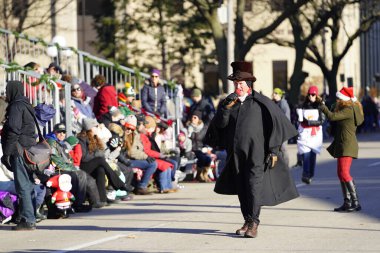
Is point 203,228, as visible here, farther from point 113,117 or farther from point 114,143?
point 113,117

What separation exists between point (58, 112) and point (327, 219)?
5851mm

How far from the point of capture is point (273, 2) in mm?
53062

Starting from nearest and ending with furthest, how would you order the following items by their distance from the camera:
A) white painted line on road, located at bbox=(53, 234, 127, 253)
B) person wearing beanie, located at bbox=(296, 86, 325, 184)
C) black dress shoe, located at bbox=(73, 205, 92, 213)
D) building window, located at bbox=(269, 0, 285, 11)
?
white painted line on road, located at bbox=(53, 234, 127, 253)
black dress shoe, located at bbox=(73, 205, 92, 213)
person wearing beanie, located at bbox=(296, 86, 325, 184)
building window, located at bbox=(269, 0, 285, 11)

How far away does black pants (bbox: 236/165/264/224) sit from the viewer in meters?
13.6

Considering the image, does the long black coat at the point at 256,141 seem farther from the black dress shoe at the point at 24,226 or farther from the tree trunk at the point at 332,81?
the tree trunk at the point at 332,81

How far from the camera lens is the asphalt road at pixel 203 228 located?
13.1 m

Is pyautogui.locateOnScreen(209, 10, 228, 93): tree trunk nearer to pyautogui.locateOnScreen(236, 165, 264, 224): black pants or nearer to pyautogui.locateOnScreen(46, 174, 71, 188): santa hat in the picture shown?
pyautogui.locateOnScreen(46, 174, 71, 188): santa hat

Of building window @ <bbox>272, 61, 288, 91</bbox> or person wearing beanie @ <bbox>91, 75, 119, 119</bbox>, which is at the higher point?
person wearing beanie @ <bbox>91, 75, 119, 119</bbox>

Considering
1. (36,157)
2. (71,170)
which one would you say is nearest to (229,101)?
(36,157)

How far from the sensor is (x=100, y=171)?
18.3 m

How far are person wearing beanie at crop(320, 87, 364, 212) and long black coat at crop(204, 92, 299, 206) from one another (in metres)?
2.80

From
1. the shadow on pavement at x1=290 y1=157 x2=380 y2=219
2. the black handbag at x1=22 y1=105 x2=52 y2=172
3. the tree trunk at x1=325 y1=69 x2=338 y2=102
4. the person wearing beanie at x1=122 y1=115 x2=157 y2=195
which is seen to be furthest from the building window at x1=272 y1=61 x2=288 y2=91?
the black handbag at x1=22 y1=105 x2=52 y2=172

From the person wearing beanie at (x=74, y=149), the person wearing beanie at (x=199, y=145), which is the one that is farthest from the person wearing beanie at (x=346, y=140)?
the person wearing beanie at (x=199, y=145)

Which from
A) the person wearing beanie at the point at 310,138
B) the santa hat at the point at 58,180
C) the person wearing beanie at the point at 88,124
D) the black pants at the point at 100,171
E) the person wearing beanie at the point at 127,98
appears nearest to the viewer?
the santa hat at the point at 58,180
